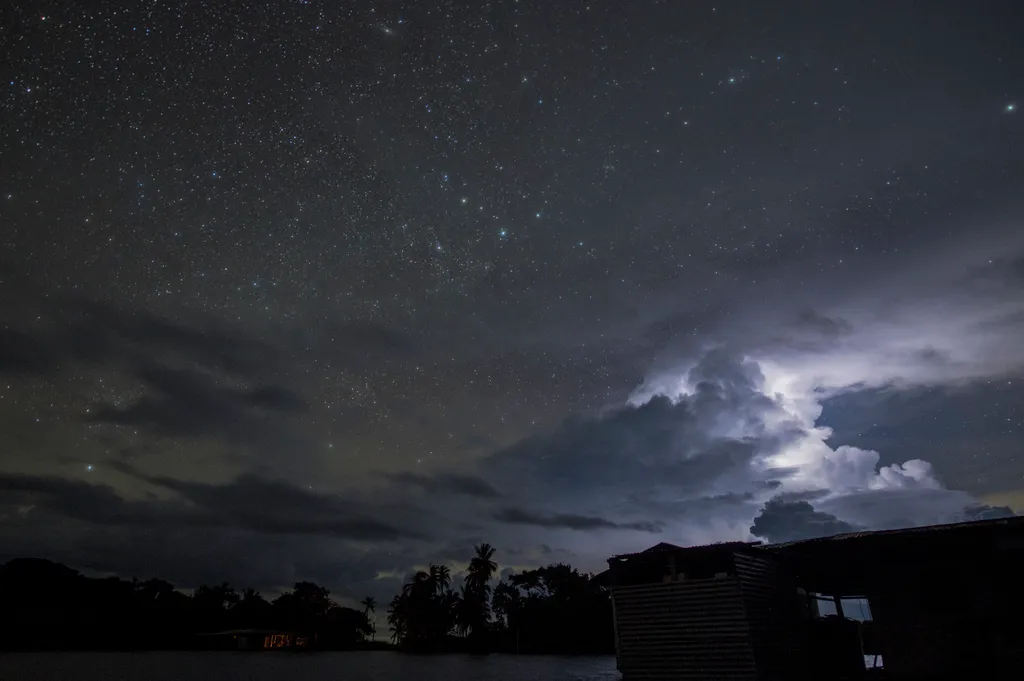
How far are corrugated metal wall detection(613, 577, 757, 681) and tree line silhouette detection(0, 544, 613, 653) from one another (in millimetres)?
67409

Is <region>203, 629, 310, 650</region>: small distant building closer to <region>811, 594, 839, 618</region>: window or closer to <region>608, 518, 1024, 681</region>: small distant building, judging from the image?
<region>811, 594, 839, 618</region>: window

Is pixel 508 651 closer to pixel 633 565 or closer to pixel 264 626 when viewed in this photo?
pixel 264 626

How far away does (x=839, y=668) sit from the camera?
69.1ft

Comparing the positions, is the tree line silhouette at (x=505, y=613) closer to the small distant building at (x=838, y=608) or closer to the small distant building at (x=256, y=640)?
the small distant building at (x=256, y=640)

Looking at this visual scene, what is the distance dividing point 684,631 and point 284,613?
110 metres

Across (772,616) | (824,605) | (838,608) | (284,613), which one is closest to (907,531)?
(772,616)

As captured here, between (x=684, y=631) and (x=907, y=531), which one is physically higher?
(x=907, y=531)

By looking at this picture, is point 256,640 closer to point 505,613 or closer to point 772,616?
point 505,613

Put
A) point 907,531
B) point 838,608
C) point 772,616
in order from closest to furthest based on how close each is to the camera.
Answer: point 907,531
point 772,616
point 838,608

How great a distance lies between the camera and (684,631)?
18797 mm

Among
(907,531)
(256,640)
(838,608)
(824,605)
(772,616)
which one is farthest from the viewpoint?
(256,640)

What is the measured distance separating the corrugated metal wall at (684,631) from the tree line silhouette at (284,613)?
221 feet

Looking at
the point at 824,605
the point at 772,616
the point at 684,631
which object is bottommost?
the point at 824,605

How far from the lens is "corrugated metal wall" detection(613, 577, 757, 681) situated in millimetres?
17938
